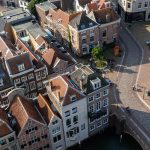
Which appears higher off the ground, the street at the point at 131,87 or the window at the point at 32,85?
the window at the point at 32,85

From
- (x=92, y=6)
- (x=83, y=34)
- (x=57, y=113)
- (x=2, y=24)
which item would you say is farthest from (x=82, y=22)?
(x=57, y=113)

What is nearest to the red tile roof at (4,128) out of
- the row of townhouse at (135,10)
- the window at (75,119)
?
the window at (75,119)

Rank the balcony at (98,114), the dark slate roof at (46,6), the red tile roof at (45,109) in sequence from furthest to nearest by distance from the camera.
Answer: the dark slate roof at (46,6), the balcony at (98,114), the red tile roof at (45,109)

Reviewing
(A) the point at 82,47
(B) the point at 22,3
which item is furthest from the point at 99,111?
(B) the point at 22,3

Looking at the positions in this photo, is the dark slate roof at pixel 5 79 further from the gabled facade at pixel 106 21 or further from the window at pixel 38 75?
the gabled facade at pixel 106 21

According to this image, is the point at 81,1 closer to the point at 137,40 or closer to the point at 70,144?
the point at 137,40

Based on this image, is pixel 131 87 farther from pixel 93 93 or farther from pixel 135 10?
pixel 135 10

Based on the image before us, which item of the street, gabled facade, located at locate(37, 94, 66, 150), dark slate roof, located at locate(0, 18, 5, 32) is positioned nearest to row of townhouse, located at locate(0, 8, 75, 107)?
dark slate roof, located at locate(0, 18, 5, 32)
